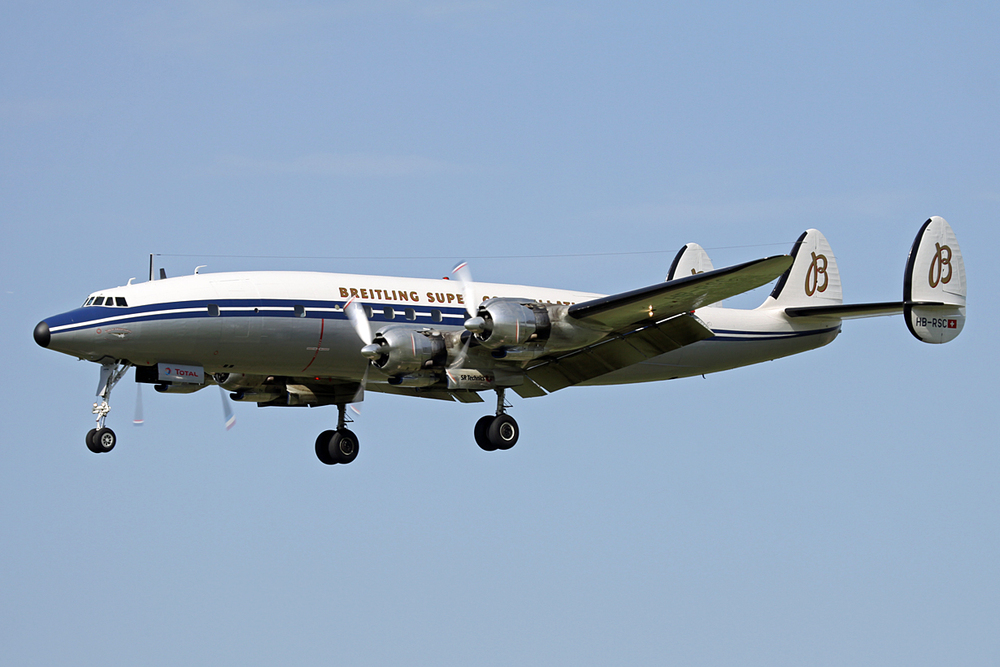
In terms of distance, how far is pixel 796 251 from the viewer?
105 feet

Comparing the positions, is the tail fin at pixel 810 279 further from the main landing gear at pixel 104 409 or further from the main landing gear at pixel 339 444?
the main landing gear at pixel 104 409

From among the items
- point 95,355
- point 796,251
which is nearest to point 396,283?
point 95,355

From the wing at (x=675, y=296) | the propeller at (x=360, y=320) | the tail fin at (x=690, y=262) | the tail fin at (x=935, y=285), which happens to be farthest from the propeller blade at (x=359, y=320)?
the tail fin at (x=935, y=285)

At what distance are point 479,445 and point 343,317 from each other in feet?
12.1

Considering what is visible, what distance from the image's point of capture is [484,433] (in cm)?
2602

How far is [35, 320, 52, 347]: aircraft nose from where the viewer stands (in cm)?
2344

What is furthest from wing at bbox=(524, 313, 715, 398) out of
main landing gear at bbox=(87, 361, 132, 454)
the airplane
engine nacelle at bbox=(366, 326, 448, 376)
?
main landing gear at bbox=(87, 361, 132, 454)

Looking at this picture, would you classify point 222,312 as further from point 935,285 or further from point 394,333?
point 935,285

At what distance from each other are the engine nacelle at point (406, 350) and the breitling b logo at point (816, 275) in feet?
34.3

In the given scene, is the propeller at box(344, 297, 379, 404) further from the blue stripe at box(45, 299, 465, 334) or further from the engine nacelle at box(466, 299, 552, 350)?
the engine nacelle at box(466, 299, 552, 350)

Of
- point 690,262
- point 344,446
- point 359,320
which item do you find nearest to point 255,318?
point 359,320

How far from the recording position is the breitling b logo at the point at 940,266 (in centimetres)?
2923

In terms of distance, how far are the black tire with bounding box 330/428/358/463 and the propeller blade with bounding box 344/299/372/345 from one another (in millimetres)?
4020

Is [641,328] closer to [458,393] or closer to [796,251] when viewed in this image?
[458,393]
